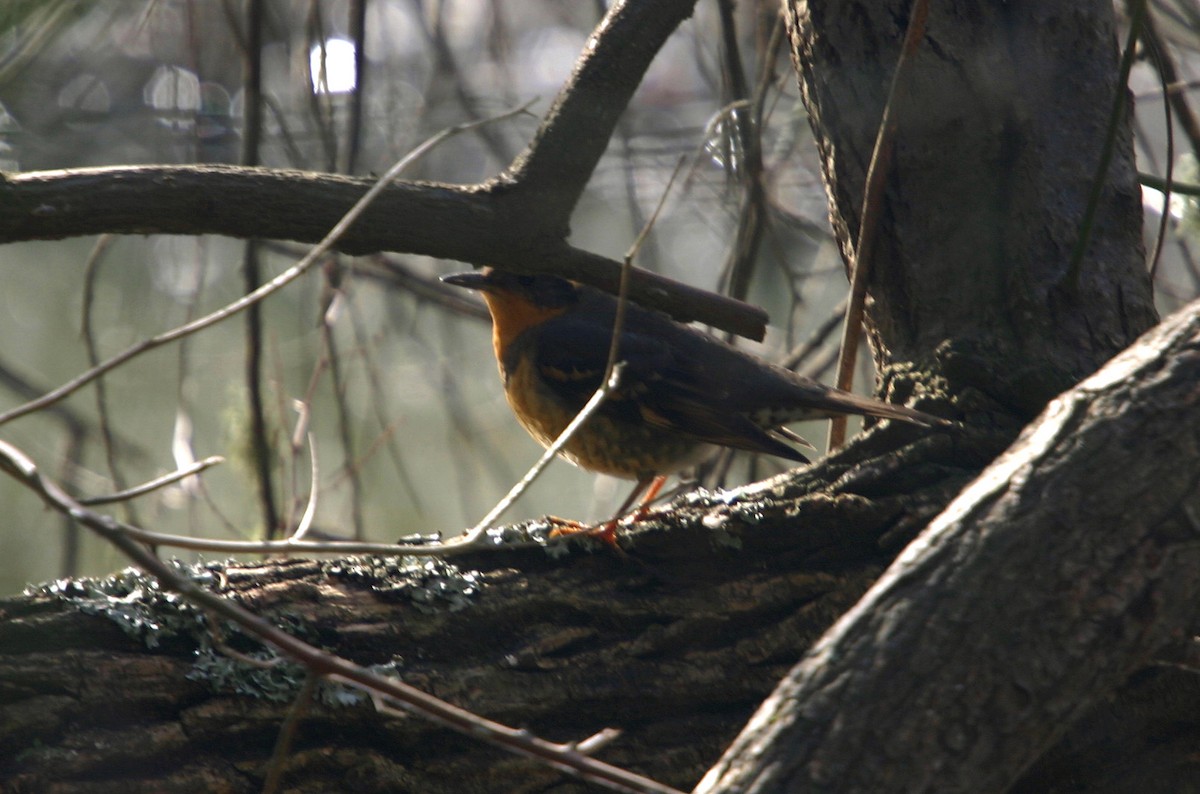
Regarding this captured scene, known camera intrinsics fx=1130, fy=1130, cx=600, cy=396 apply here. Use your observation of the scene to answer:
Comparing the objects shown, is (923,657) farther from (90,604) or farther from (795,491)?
(90,604)

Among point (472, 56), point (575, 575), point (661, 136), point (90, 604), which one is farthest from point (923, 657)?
point (472, 56)

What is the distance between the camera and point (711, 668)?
2.40m

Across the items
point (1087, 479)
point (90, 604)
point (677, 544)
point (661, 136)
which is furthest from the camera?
point (661, 136)

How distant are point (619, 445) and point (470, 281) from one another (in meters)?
1.02

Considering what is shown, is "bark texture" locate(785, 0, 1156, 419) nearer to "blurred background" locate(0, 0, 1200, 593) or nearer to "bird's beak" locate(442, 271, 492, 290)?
"blurred background" locate(0, 0, 1200, 593)

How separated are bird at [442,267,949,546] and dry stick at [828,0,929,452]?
0.41 metres

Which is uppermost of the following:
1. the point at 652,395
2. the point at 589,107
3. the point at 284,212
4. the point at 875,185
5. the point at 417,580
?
the point at 589,107

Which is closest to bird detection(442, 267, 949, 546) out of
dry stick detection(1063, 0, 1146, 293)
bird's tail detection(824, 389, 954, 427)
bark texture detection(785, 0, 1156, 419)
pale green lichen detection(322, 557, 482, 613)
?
bird's tail detection(824, 389, 954, 427)

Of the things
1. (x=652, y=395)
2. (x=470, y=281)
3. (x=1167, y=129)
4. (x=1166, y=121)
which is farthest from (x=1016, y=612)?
(x=470, y=281)

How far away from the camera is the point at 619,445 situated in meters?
3.94

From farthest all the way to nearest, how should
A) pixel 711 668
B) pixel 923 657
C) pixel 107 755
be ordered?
1. pixel 711 668
2. pixel 107 755
3. pixel 923 657

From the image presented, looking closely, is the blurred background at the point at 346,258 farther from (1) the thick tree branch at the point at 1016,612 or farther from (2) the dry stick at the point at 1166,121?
(1) the thick tree branch at the point at 1016,612

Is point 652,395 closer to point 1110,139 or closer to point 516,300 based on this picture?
point 516,300

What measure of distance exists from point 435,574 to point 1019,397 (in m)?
1.47
